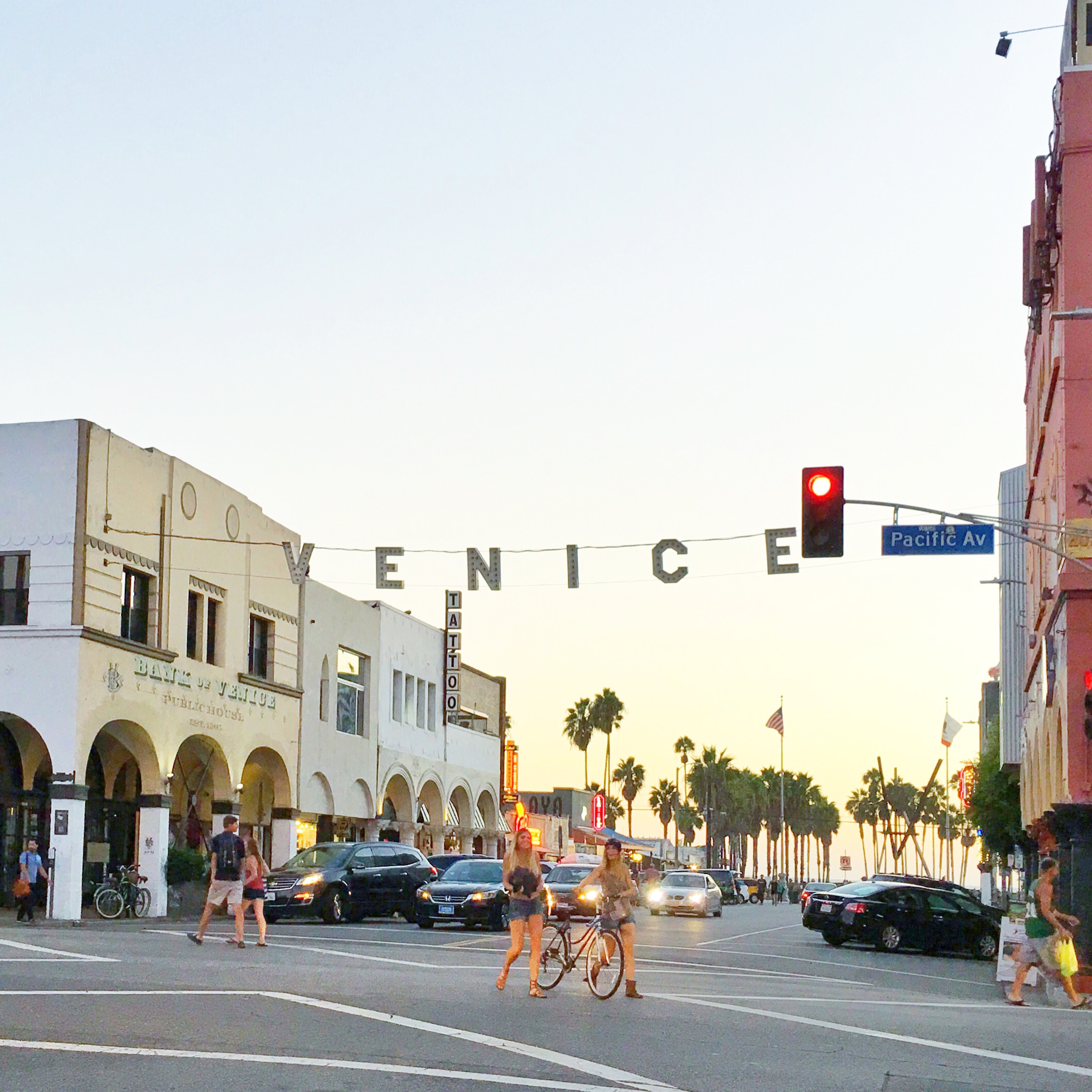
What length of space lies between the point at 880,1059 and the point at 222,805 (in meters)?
29.0

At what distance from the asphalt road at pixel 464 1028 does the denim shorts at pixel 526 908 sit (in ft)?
2.75

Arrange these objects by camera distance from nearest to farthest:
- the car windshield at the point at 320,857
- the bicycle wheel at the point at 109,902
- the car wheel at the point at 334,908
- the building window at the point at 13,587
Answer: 1. the car wheel at the point at 334,908
2. the car windshield at the point at 320,857
3. the bicycle wheel at the point at 109,902
4. the building window at the point at 13,587

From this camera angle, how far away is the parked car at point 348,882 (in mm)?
30281

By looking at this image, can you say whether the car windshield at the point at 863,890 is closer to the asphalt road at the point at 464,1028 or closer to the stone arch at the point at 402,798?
the asphalt road at the point at 464,1028

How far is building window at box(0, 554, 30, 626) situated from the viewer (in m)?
33.7

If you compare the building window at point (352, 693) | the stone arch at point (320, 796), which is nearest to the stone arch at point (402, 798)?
the building window at point (352, 693)

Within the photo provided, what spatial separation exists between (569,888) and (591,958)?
1944 centimetres

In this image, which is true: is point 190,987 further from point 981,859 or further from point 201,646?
point 981,859

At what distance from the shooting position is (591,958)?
16375 mm

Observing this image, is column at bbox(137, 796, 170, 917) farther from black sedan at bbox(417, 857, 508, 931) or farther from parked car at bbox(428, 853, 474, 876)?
black sedan at bbox(417, 857, 508, 931)

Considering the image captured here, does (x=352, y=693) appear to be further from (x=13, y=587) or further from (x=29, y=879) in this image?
(x=29, y=879)

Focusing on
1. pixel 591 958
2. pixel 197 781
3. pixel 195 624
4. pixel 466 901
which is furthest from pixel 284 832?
pixel 591 958

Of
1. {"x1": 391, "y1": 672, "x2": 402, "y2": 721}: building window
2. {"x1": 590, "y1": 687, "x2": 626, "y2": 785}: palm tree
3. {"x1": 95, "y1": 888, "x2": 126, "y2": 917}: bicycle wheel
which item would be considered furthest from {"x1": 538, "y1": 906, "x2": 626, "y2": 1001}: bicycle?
{"x1": 590, "y1": 687, "x2": 626, "y2": 785}: palm tree

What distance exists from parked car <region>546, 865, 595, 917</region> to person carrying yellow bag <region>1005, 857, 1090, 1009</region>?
42.7 ft
